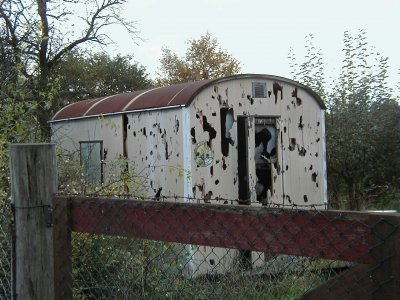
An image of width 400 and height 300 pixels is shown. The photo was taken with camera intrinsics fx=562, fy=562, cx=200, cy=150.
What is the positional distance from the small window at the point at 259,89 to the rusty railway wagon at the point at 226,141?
0.6 inches

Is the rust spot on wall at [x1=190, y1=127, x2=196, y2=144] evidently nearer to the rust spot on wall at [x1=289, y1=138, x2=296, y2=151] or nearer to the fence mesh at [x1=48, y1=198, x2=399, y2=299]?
the rust spot on wall at [x1=289, y1=138, x2=296, y2=151]

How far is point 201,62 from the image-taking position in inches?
1462

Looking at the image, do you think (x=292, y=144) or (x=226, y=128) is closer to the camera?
(x=226, y=128)

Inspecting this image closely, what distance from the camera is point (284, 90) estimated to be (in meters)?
9.21

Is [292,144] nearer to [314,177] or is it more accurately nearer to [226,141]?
[314,177]

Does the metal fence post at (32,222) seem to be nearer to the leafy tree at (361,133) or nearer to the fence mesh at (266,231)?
the fence mesh at (266,231)

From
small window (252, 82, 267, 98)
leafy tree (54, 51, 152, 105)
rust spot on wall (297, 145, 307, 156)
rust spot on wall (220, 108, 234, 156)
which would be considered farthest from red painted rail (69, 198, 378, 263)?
leafy tree (54, 51, 152, 105)

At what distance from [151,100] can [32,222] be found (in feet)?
21.2

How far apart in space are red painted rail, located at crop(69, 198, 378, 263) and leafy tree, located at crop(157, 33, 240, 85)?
33330 millimetres

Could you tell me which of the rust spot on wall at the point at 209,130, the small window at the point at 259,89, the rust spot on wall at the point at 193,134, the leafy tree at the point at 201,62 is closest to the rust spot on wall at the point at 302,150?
the small window at the point at 259,89

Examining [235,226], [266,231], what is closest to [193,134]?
[235,226]

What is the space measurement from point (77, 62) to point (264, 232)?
2201 centimetres

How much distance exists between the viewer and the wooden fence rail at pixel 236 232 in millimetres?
1690

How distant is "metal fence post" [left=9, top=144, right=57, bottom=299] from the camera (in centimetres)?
274
